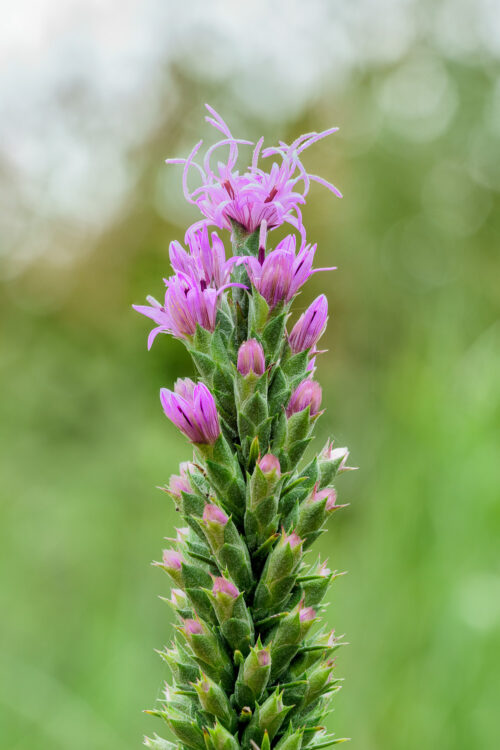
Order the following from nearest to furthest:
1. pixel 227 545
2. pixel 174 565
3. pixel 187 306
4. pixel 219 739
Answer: pixel 219 739, pixel 227 545, pixel 174 565, pixel 187 306

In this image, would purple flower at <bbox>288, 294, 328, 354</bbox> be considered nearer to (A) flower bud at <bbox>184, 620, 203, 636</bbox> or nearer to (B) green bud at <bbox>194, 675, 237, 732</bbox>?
(A) flower bud at <bbox>184, 620, 203, 636</bbox>

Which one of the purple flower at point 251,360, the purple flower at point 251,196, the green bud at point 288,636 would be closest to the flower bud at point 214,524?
the green bud at point 288,636

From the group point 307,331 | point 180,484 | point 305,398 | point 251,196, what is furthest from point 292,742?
point 251,196

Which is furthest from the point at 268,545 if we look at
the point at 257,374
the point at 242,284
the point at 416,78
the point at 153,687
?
the point at 416,78

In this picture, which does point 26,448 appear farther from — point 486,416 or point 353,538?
point 486,416

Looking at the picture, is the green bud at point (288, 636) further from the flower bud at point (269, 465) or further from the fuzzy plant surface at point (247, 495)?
the flower bud at point (269, 465)

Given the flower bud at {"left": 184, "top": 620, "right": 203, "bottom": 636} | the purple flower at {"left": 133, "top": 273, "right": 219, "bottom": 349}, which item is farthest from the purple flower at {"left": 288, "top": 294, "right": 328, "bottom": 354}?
the flower bud at {"left": 184, "top": 620, "right": 203, "bottom": 636}

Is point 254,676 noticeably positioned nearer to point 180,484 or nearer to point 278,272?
point 180,484
